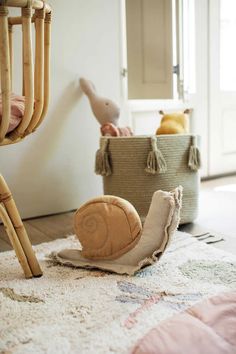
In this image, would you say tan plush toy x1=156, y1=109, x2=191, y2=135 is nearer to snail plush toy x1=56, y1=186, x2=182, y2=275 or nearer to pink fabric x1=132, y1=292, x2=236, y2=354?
snail plush toy x1=56, y1=186, x2=182, y2=275

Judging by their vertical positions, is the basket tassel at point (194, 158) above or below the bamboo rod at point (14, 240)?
above

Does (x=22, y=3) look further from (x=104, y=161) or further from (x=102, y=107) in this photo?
(x=102, y=107)

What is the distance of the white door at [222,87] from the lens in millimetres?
2506

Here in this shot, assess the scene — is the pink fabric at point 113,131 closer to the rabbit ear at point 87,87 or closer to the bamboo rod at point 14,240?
the rabbit ear at point 87,87

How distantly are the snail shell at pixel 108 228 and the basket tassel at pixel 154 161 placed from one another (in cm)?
34

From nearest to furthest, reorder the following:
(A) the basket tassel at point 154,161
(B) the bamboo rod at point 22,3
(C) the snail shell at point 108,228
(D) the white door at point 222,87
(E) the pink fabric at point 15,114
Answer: (B) the bamboo rod at point 22,3 < (E) the pink fabric at point 15,114 < (C) the snail shell at point 108,228 < (A) the basket tassel at point 154,161 < (D) the white door at point 222,87

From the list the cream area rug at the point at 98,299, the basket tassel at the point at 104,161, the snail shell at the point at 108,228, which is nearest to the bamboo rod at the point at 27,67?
the snail shell at the point at 108,228

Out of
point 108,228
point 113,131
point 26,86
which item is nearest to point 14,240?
point 108,228

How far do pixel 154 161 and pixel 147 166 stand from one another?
1.3 inches

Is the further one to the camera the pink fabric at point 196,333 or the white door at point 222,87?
the white door at point 222,87

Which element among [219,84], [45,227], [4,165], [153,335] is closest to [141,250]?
[153,335]

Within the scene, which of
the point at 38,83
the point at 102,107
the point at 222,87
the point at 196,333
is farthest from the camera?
the point at 222,87

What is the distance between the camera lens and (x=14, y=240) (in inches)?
41.8

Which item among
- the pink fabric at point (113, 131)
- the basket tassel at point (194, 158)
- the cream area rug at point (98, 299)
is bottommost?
the cream area rug at point (98, 299)
